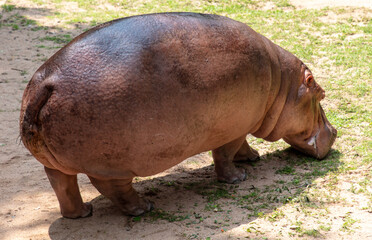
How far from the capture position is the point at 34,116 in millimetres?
3602

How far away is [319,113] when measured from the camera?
5.34 m

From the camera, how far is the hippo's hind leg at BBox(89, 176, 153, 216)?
3.95 metres

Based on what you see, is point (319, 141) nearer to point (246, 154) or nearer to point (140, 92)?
point (246, 154)

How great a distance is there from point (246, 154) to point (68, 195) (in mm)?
2016

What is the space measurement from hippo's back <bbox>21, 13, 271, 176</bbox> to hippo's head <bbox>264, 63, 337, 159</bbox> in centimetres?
97

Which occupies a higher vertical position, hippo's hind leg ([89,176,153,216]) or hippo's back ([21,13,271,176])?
hippo's back ([21,13,271,176])

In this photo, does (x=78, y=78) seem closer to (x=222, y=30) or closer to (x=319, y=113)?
(x=222, y=30)

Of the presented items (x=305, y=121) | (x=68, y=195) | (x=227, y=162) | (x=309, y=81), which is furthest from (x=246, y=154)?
(x=68, y=195)

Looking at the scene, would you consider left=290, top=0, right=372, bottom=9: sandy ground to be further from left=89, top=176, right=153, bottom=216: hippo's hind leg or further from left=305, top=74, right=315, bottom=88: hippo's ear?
left=89, top=176, right=153, bottom=216: hippo's hind leg

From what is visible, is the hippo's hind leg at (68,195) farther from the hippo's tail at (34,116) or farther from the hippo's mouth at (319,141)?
the hippo's mouth at (319,141)

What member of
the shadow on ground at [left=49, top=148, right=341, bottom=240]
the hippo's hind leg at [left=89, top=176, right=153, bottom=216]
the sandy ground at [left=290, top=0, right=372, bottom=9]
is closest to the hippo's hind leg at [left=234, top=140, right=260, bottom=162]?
the shadow on ground at [left=49, top=148, right=341, bottom=240]

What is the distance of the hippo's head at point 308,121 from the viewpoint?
500 centimetres

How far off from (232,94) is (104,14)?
664cm

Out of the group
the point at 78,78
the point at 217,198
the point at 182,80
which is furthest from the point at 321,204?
the point at 78,78
